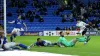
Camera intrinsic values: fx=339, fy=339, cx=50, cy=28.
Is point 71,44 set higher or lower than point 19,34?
higher

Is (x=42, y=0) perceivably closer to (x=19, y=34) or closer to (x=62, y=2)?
(x=62, y=2)

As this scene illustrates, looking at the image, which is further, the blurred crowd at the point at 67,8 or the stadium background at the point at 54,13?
the blurred crowd at the point at 67,8

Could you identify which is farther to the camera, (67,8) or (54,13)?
(67,8)

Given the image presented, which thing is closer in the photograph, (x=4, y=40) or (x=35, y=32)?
(x=4, y=40)

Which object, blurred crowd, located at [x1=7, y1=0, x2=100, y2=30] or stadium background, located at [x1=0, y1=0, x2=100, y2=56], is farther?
blurred crowd, located at [x1=7, y1=0, x2=100, y2=30]

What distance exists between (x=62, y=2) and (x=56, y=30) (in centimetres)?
818

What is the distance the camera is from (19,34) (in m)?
39.8

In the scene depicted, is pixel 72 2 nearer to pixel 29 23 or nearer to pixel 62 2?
pixel 62 2

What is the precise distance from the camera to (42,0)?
4725cm

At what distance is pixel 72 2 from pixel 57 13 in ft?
9.41

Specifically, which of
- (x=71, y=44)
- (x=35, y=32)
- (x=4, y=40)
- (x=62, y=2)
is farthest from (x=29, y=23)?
(x=4, y=40)

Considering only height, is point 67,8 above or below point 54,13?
above

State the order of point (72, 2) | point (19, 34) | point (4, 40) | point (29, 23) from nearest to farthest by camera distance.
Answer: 1. point (4, 40)
2. point (19, 34)
3. point (29, 23)
4. point (72, 2)

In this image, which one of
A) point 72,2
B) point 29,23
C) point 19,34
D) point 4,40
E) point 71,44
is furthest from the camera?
point 72,2
